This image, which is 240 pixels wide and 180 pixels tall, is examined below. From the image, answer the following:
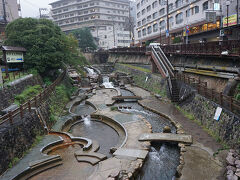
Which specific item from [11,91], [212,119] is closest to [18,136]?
[11,91]

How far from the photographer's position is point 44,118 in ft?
61.5

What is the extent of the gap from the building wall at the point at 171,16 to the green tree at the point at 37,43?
78.1ft

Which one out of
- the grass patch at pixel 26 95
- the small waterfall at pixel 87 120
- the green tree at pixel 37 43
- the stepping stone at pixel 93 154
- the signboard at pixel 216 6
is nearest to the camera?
the stepping stone at pixel 93 154

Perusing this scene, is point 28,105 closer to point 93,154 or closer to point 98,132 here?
point 98,132

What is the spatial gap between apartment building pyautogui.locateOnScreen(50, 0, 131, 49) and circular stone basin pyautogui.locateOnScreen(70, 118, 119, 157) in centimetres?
7802

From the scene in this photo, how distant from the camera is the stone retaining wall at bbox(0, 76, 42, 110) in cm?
1873

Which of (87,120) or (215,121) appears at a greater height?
(215,121)

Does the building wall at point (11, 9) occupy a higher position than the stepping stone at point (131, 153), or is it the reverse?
the building wall at point (11, 9)

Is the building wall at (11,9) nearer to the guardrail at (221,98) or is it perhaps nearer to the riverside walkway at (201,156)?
the guardrail at (221,98)

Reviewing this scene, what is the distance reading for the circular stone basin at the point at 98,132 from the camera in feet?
52.8

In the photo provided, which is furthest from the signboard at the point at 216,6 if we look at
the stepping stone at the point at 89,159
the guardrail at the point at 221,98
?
the stepping stone at the point at 89,159

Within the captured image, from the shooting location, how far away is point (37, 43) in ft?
94.9

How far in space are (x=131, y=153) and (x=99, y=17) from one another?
9878 cm

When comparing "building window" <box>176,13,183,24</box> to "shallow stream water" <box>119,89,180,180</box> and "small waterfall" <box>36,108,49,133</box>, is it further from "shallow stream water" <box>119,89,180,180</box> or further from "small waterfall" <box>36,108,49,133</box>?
"small waterfall" <box>36,108,49,133</box>
